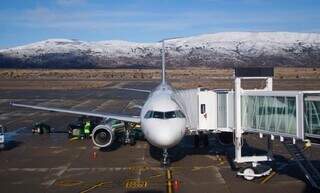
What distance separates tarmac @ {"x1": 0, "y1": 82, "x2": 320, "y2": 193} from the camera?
23.7 meters

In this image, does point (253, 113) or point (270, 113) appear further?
point (253, 113)

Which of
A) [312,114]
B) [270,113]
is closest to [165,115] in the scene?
[270,113]

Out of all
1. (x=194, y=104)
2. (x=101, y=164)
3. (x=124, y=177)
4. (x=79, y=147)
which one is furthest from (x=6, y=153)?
(x=194, y=104)

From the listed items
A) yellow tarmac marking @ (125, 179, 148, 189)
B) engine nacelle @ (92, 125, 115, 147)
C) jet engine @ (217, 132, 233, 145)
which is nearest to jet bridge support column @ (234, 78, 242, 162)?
yellow tarmac marking @ (125, 179, 148, 189)

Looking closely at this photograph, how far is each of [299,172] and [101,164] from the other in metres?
11.2

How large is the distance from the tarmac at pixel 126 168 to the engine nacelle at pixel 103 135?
640mm

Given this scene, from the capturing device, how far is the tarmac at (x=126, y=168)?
77.9ft

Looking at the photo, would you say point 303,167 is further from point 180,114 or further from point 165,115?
point 165,115

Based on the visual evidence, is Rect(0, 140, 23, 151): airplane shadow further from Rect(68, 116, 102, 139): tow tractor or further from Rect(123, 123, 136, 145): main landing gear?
Rect(123, 123, 136, 145): main landing gear

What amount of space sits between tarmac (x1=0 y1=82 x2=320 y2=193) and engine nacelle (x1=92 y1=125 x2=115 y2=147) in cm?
64

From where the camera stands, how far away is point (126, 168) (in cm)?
2806

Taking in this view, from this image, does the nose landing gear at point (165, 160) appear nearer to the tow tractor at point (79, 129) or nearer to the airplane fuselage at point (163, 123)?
the airplane fuselage at point (163, 123)

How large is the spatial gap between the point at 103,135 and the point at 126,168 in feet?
22.4

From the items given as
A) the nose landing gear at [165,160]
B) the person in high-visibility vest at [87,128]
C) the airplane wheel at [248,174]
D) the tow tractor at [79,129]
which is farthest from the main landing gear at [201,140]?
the tow tractor at [79,129]
